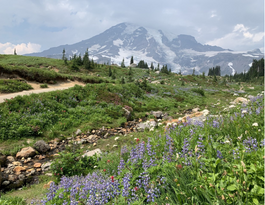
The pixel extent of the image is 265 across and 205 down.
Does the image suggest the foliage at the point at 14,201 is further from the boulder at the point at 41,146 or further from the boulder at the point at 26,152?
the boulder at the point at 41,146

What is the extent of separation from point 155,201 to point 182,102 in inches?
862

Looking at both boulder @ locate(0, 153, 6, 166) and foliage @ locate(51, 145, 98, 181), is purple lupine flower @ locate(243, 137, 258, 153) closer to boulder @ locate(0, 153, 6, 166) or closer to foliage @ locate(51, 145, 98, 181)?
foliage @ locate(51, 145, 98, 181)

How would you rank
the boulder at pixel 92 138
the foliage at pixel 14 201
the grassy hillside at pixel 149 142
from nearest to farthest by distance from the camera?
the grassy hillside at pixel 149 142 < the foliage at pixel 14 201 < the boulder at pixel 92 138

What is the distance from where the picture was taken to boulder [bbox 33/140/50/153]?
885 centimetres

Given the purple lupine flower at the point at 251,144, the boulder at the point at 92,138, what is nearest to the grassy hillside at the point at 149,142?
the purple lupine flower at the point at 251,144

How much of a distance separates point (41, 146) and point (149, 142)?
7.44 m

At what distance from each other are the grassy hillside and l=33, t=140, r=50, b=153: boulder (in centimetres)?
85

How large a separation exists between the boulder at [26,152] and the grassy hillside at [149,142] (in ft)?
1.57

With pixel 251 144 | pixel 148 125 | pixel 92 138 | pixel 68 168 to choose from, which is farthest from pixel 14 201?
pixel 148 125

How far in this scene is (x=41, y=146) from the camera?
895 cm

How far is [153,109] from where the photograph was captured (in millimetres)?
19109

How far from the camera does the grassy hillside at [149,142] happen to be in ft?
7.65

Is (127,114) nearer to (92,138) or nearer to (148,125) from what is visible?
(148,125)

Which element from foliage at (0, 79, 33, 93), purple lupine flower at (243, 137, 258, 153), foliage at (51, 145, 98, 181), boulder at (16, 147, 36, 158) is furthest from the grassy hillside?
foliage at (0, 79, 33, 93)
